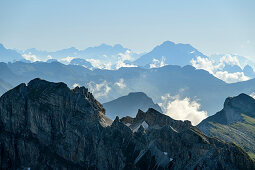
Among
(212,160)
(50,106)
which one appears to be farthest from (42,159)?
(212,160)

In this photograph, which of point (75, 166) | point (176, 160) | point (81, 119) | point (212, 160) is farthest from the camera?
point (81, 119)

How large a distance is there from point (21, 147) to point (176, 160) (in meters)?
90.1

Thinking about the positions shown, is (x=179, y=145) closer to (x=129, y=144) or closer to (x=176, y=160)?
(x=176, y=160)

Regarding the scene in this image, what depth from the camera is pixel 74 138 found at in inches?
6781

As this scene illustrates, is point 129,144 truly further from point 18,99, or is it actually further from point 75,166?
point 18,99

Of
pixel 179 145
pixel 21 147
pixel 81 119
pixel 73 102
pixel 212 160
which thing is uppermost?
pixel 73 102

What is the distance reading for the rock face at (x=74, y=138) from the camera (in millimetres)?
156375

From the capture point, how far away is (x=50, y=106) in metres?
181

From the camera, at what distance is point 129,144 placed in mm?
168375

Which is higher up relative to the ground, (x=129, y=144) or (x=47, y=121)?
(x=47, y=121)

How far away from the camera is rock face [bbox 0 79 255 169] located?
513 ft

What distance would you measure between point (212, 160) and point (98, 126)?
2775 inches

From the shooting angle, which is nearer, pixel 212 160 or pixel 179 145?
pixel 212 160

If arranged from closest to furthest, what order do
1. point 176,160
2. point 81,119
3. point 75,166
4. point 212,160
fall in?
point 212,160
point 176,160
point 75,166
point 81,119
